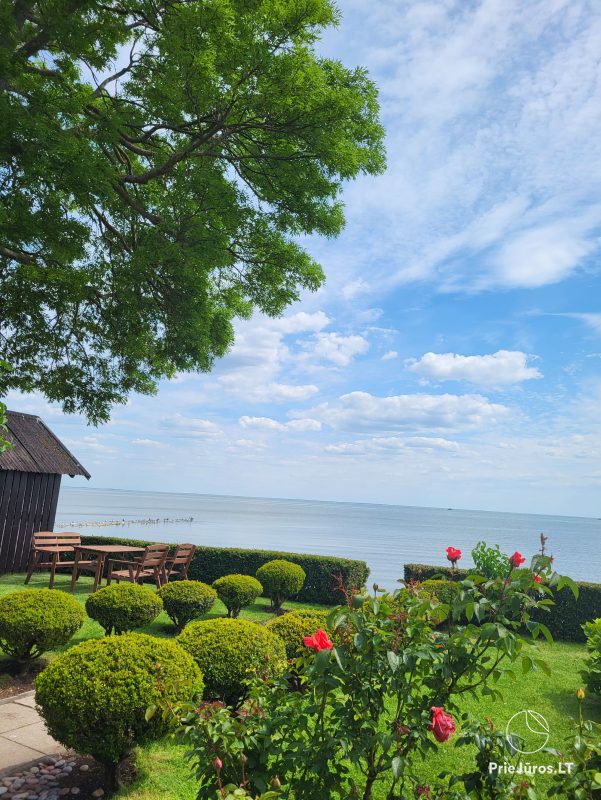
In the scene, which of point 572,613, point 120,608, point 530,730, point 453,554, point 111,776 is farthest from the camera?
point 572,613

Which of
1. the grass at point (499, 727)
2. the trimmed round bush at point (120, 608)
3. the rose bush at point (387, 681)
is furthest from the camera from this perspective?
the trimmed round bush at point (120, 608)

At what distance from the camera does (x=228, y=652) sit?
600 centimetres

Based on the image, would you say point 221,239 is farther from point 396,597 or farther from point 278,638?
point 396,597

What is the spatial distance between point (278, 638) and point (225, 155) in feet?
27.6

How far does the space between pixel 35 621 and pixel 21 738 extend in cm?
147

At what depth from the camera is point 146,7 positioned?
367 inches

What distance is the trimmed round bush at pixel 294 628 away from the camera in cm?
690

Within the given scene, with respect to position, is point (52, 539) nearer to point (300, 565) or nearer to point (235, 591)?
point (235, 591)

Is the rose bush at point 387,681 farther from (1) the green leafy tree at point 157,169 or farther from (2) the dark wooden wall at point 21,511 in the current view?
(2) the dark wooden wall at point 21,511

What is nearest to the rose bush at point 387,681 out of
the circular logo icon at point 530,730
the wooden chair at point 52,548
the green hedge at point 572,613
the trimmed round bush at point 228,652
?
the trimmed round bush at point 228,652

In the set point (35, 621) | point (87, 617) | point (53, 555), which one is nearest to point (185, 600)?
point (87, 617)

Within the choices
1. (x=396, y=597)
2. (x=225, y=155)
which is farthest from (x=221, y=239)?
(x=396, y=597)

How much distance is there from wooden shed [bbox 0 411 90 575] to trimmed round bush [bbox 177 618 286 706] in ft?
35.0

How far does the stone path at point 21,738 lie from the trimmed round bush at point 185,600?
3.60 meters
